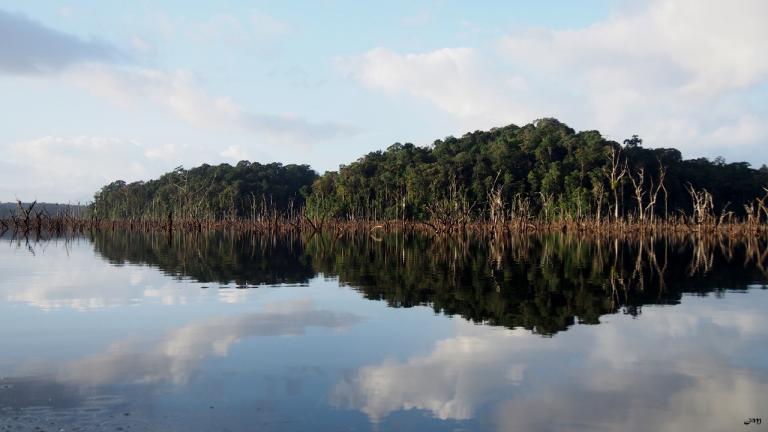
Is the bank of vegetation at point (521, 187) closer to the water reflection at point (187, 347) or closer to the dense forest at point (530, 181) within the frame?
the dense forest at point (530, 181)

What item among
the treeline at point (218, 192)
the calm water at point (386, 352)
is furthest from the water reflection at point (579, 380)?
the treeline at point (218, 192)

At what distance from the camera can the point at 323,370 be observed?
780 centimetres

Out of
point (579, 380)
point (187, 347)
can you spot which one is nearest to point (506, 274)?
point (579, 380)

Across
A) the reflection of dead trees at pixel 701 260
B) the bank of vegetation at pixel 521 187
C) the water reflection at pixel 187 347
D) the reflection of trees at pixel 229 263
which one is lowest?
the water reflection at pixel 187 347

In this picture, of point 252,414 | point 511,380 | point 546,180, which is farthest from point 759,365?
point 546,180

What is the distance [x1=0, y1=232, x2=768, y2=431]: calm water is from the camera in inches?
243

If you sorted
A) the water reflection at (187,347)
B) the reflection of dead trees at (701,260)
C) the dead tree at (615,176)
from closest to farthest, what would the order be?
the water reflection at (187,347)
the reflection of dead trees at (701,260)
the dead tree at (615,176)

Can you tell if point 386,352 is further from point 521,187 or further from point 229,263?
point 521,187

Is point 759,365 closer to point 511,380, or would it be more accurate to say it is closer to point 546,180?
point 511,380

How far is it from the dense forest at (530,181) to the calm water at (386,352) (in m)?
32.6

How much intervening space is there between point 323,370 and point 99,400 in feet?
8.16

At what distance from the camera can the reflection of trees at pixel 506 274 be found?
12.6 meters

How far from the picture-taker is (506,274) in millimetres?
17953

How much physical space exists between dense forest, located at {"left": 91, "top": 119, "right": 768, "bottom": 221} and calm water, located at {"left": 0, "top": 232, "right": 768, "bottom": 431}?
3256cm
